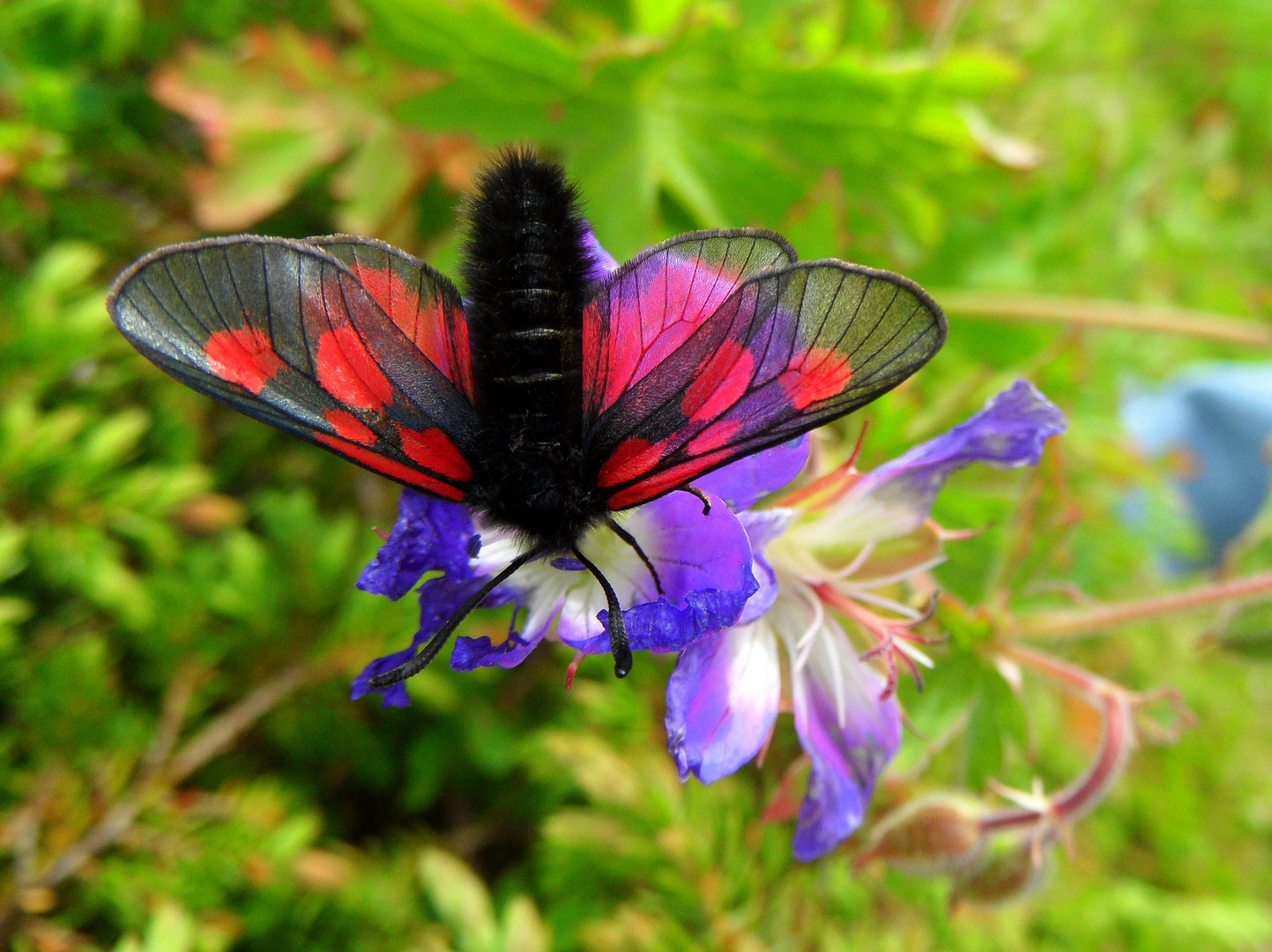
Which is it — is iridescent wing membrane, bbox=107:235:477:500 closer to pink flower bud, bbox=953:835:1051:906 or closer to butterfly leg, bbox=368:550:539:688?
butterfly leg, bbox=368:550:539:688

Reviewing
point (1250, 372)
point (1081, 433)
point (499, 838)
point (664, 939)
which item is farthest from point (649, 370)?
point (1250, 372)

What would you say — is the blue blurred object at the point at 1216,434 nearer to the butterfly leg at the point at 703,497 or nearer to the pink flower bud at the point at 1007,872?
the pink flower bud at the point at 1007,872

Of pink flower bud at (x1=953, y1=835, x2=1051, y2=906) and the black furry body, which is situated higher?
the black furry body

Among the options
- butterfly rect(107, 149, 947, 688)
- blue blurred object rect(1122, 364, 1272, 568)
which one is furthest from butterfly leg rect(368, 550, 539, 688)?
A: blue blurred object rect(1122, 364, 1272, 568)

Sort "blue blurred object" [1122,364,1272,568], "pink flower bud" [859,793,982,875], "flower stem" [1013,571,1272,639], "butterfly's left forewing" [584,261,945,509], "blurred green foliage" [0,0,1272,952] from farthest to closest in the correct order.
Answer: "blue blurred object" [1122,364,1272,568]
"blurred green foliage" [0,0,1272,952]
"flower stem" [1013,571,1272,639]
"pink flower bud" [859,793,982,875]
"butterfly's left forewing" [584,261,945,509]

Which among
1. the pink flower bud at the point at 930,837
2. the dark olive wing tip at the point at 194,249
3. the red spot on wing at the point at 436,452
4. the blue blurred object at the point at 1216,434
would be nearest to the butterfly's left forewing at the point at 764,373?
the red spot on wing at the point at 436,452

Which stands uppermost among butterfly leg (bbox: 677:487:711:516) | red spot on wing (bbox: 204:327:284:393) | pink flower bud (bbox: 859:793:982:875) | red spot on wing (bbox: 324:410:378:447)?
red spot on wing (bbox: 204:327:284:393)

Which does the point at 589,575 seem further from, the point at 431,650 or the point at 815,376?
the point at 815,376

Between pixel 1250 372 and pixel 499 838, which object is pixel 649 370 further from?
pixel 1250 372
